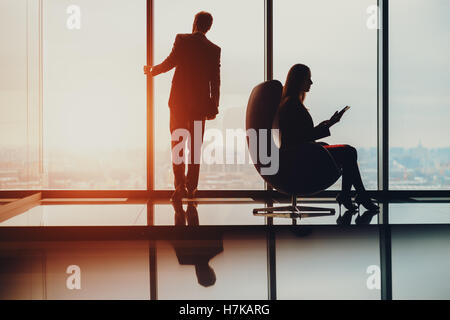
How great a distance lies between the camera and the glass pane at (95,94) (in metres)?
4.82

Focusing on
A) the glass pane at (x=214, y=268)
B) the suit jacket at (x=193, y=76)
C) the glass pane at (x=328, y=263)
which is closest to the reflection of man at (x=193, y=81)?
the suit jacket at (x=193, y=76)

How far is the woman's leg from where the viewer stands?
3473mm

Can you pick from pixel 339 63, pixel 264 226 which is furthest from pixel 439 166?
pixel 264 226

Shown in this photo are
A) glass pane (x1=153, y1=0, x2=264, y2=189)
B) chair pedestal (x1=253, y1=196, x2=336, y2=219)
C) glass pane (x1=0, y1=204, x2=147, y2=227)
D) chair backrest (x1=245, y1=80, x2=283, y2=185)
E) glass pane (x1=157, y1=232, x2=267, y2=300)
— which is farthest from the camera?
glass pane (x1=153, y1=0, x2=264, y2=189)

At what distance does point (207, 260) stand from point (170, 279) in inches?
15.3

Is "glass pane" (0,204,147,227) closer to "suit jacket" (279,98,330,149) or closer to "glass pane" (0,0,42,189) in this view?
"glass pane" (0,0,42,189)

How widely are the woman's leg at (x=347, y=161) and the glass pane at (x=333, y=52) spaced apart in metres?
1.42

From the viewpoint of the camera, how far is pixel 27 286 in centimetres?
220

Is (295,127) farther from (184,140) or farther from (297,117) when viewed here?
(184,140)

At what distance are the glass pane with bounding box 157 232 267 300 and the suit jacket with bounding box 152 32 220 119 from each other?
4.49 ft

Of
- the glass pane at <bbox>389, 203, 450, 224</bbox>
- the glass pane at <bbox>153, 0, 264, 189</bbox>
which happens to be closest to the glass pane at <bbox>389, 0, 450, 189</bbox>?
the glass pane at <bbox>389, 203, 450, 224</bbox>

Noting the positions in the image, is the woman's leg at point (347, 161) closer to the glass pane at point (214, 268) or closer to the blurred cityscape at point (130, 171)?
the glass pane at point (214, 268)

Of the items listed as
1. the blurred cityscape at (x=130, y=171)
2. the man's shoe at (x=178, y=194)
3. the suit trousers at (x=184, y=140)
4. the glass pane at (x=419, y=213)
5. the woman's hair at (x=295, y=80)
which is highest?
the woman's hair at (x=295, y=80)
